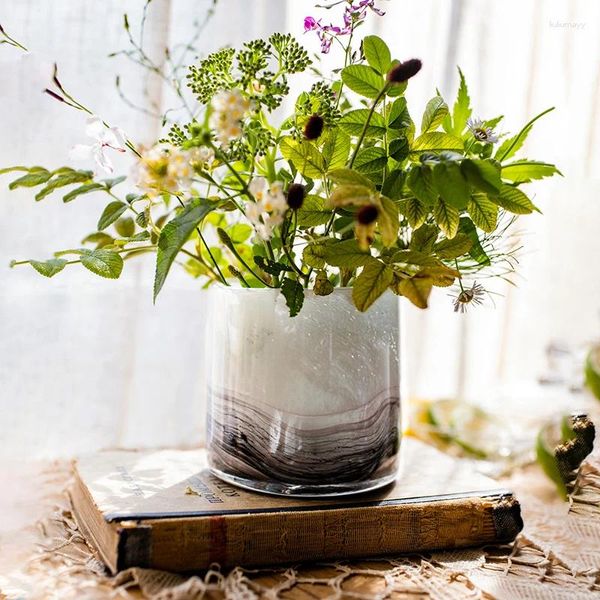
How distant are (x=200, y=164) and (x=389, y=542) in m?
0.37

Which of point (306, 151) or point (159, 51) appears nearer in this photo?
point (306, 151)

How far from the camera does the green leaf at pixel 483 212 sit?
615mm

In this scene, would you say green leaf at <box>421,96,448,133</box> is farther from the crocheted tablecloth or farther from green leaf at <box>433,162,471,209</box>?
the crocheted tablecloth

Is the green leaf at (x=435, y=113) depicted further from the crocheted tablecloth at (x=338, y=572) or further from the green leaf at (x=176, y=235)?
the crocheted tablecloth at (x=338, y=572)

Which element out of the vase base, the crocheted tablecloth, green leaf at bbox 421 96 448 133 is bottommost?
the crocheted tablecloth

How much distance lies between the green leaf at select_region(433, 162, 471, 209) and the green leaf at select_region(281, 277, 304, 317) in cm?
14

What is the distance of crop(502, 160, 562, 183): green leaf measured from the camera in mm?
633

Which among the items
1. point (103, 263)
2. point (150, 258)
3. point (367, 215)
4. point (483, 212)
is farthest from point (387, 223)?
point (150, 258)

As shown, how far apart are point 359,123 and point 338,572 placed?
0.38 meters

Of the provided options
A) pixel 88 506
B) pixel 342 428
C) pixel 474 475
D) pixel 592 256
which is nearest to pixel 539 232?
pixel 592 256

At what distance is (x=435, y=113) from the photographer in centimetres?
63

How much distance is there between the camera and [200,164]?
583mm

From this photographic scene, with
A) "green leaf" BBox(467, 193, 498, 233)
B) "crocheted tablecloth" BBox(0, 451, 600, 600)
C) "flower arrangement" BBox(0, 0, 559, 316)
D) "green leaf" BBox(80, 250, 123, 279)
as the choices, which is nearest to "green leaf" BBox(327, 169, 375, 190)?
"flower arrangement" BBox(0, 0, 559, 316)

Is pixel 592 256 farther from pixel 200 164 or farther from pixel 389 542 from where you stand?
pixel 200 164
